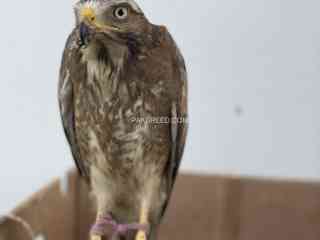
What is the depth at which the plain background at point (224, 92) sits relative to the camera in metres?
1.03

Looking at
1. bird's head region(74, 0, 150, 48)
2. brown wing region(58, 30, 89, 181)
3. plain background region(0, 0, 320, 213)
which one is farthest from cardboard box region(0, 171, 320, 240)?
bird's head region(74, 0, 150, 48)

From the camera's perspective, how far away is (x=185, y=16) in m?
0.80

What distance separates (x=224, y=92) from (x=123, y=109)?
0.70 meters

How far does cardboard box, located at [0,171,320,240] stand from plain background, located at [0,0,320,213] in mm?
95

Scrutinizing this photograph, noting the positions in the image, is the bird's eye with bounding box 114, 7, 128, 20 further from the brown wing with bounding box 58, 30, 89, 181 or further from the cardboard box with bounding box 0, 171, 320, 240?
the cardboard box with bounding box 0, 171, 320, 240

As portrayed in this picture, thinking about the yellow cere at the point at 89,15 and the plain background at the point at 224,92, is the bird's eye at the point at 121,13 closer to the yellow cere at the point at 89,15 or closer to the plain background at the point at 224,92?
the yellow cere at the point at 89,15

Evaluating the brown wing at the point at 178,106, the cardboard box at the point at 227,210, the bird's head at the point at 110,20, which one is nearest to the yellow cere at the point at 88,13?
the bird's head at the point at 110,20

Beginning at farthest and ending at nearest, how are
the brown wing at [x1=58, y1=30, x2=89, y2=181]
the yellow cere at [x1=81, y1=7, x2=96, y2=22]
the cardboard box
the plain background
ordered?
the cardboard box, the plain background, the brown wing at [x1=58, y1=30, x2=89, y2=181], the yellow cere at [x1=81, y1=7, x2=96, y2=22]

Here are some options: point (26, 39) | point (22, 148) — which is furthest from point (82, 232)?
point (26, 39)

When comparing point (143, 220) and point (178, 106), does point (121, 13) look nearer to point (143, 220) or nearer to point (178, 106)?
point (178, 106)

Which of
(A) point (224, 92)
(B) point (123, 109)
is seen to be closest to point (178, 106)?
(B) point (123, 109)

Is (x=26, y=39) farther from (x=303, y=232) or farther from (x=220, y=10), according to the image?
(x=303, y=232)

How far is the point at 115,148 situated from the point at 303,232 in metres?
0.81

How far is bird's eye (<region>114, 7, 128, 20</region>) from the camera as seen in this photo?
0.47m
